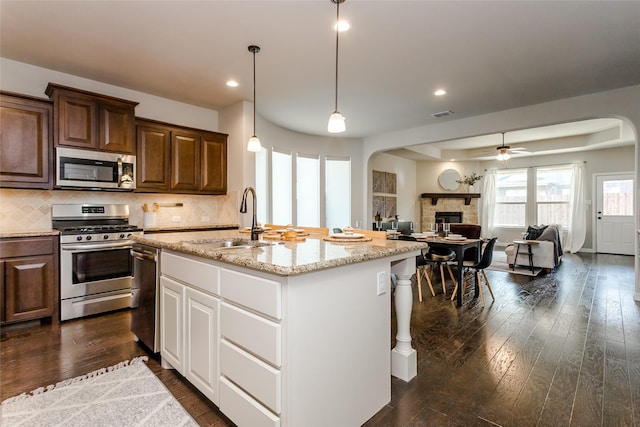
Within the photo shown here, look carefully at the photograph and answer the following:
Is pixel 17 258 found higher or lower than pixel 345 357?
higher

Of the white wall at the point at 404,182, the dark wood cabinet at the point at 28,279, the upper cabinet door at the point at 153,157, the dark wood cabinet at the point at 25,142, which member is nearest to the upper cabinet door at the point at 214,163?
the upper cabinet door at the point at 153,157

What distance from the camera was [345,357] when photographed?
1.60 meters

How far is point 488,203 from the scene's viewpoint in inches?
360

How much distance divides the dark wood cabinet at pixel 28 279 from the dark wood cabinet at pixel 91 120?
103 centimetres

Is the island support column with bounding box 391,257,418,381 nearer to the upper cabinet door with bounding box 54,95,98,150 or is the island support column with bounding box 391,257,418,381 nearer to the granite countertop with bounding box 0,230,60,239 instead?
the granite countertop with bounding box 0,230,60,239

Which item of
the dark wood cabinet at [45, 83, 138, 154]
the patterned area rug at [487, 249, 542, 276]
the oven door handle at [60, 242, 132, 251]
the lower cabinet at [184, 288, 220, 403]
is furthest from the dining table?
the dark wood cabinet at [45, 83, 138, 154]

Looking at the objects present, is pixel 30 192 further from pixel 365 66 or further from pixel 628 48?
pixel 628 48

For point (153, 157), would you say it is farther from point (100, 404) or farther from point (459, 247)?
point (459, 247)

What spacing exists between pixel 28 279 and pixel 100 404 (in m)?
1.84

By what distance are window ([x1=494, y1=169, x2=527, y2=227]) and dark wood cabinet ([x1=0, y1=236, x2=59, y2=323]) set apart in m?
9.72

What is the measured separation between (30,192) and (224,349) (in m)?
3.22

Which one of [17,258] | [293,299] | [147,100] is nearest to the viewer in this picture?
[293,299]

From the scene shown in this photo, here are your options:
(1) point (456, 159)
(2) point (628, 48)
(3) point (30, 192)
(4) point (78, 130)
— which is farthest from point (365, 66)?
(1) point (456, 159)

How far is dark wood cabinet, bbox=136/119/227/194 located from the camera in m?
3.89
